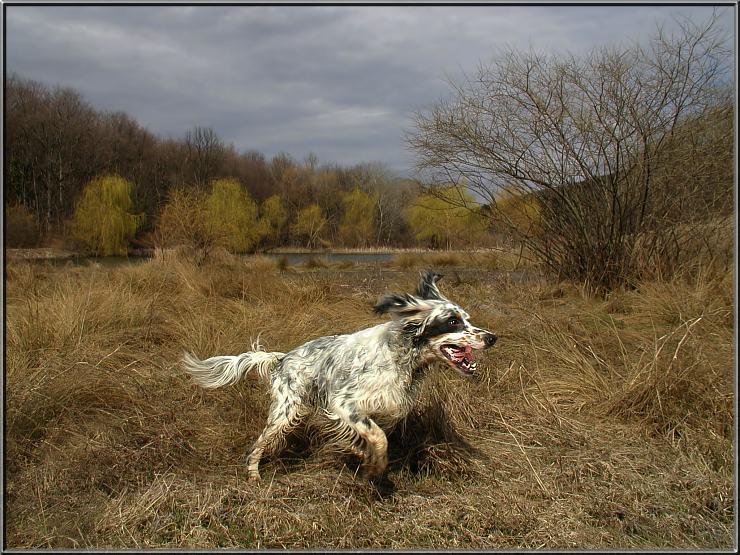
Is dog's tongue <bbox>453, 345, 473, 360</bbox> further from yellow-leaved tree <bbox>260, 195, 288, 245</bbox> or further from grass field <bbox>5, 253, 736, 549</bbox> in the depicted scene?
yellow-leaved tree <bbox>260, 195, 288, 245</bbox>

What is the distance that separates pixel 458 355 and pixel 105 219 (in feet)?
105

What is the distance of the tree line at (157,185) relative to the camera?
1336 inches

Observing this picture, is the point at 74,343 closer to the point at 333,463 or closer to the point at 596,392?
the point at 333,463

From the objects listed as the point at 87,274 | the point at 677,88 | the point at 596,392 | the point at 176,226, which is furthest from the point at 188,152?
the point at 596,392

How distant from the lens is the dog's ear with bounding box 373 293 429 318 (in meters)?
3.86

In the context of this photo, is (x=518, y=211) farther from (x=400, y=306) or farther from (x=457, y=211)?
(x=400, y=306)

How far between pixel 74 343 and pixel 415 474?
4.31m

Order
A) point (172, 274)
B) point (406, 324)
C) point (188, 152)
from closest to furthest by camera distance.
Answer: point (406, 324), point (172, 274), point (188, 152)

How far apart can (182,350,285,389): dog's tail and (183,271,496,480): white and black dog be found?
274 millimetres

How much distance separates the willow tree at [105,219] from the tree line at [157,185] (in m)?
0.10

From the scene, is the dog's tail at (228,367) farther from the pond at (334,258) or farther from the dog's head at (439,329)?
the pond at (334,258)

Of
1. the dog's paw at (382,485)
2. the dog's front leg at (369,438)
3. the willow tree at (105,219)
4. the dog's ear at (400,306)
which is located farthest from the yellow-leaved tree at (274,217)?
the dog's front leg at (369,438)

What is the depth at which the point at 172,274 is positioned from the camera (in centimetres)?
1177

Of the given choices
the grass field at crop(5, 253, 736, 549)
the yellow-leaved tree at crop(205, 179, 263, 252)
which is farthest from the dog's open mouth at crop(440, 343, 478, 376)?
the yellow-leaved tree at crop(205, 179, 263, 252)
